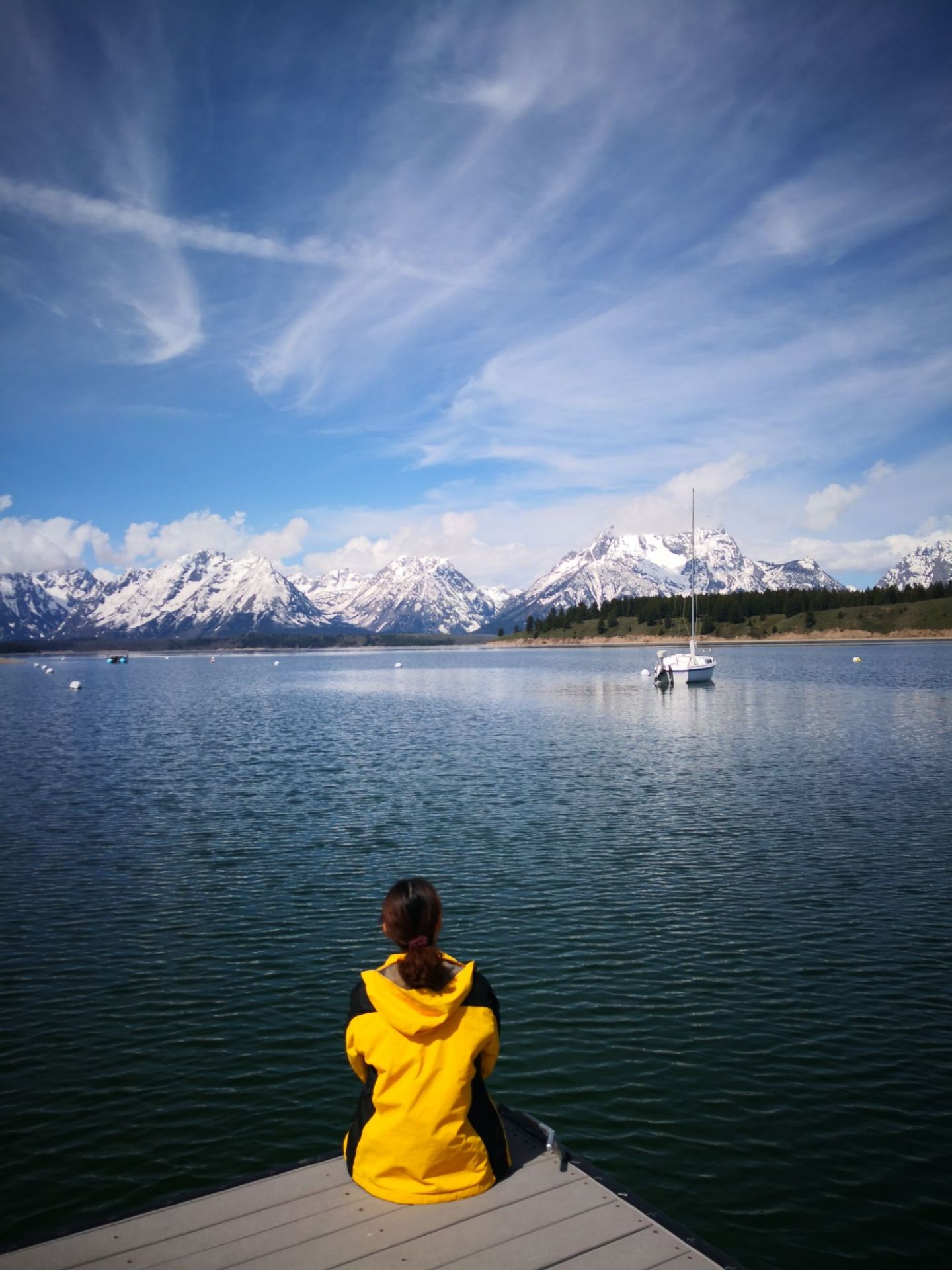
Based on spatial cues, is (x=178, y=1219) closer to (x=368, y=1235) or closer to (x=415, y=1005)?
(x=368, y=1235)

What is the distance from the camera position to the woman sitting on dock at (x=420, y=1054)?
8.30 m

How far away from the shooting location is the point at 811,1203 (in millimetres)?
11211

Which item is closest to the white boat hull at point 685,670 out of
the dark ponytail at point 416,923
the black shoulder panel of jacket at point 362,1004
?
the black shoulder panel of jacket at point 362,1004

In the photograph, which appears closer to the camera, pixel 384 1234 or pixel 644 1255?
pixel 644 1255

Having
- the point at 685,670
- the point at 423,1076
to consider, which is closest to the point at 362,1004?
the point at 423,1076

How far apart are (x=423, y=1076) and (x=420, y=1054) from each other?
22 cm

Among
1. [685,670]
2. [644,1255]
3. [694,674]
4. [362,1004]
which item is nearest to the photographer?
[644,1255]

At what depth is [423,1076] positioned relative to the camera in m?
8.43

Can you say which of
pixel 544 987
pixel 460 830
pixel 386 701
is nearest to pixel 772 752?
pixel 460 830

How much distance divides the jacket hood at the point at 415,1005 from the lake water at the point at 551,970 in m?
2.90

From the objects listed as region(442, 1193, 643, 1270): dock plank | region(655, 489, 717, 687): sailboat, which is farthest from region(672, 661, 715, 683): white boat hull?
region(442, 1193, 643, 1270): dock plank

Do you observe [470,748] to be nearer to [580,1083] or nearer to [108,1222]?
[580,1083]

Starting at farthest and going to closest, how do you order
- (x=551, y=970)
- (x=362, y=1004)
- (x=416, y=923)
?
(x=551, y=970) < (x=362, y=1004) < (x=416, y=923)

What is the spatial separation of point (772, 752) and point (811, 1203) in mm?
42143
